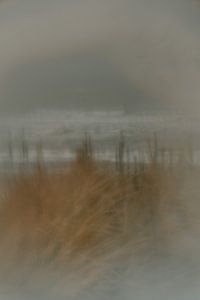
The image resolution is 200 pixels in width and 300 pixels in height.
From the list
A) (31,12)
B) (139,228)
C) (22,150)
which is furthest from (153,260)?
(31,12)

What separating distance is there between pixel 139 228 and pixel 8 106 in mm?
301

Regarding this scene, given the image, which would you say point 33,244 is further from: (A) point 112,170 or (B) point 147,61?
(B) point 147,61

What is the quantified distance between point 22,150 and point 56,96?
107 millimetres

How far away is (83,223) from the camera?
1.95 ft

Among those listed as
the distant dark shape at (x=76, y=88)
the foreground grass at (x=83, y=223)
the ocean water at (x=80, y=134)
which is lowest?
the foreground grass at (x=83, y=223)

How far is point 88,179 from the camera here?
1.97ft

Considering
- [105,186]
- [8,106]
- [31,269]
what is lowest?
[31,269]

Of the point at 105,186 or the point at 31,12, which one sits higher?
the point at 31,12

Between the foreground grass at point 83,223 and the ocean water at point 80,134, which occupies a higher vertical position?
the ocean water at point 80,134

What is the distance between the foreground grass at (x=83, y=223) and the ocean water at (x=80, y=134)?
24 millimetres

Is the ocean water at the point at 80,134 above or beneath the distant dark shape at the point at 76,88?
beneath

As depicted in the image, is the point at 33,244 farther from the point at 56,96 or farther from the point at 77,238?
the point at 56,96

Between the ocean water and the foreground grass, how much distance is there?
2 centimetres

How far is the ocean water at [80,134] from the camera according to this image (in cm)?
60
